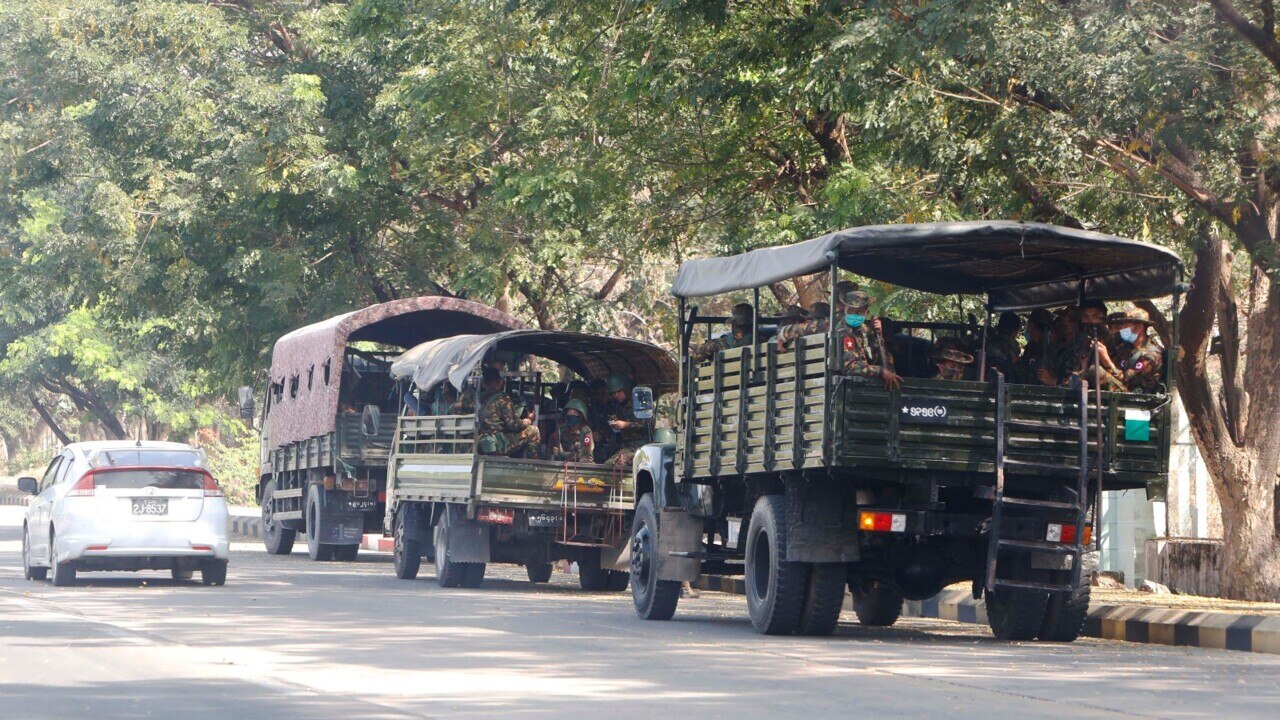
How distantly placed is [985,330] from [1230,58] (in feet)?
9.65

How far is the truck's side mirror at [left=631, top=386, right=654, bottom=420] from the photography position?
16078mm

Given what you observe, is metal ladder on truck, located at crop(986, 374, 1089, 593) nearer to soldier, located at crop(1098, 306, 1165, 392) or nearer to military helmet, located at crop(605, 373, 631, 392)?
soldier, located at crop(1098, 306, 1165, 392)

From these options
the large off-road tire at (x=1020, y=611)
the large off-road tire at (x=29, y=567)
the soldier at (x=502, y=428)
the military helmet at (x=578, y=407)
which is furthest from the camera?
the military helmet at (x=578, y=407)

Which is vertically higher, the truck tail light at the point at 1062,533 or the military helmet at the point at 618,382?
the military helmet at the point at 618,382

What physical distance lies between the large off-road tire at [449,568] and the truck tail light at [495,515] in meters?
0.83

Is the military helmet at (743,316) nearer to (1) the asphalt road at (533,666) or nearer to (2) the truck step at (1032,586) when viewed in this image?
(1) the asphalt road at (533,666)

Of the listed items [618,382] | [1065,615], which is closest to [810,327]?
[1065,615]

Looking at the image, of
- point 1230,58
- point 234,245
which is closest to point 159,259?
point 234,245

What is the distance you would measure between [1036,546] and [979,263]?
8.38 feet

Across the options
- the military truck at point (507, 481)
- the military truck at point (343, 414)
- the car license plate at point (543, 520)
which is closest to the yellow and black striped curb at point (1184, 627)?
the military truck at point (507, 481)

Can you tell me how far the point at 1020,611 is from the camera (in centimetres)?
1412

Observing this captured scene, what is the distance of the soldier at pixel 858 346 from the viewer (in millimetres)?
12812

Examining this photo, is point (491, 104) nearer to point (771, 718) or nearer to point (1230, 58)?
point (1230, 58)

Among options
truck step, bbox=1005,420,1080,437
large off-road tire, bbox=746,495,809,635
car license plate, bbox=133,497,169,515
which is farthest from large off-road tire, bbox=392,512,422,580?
truck step, bbox=1005,420,1080,437
